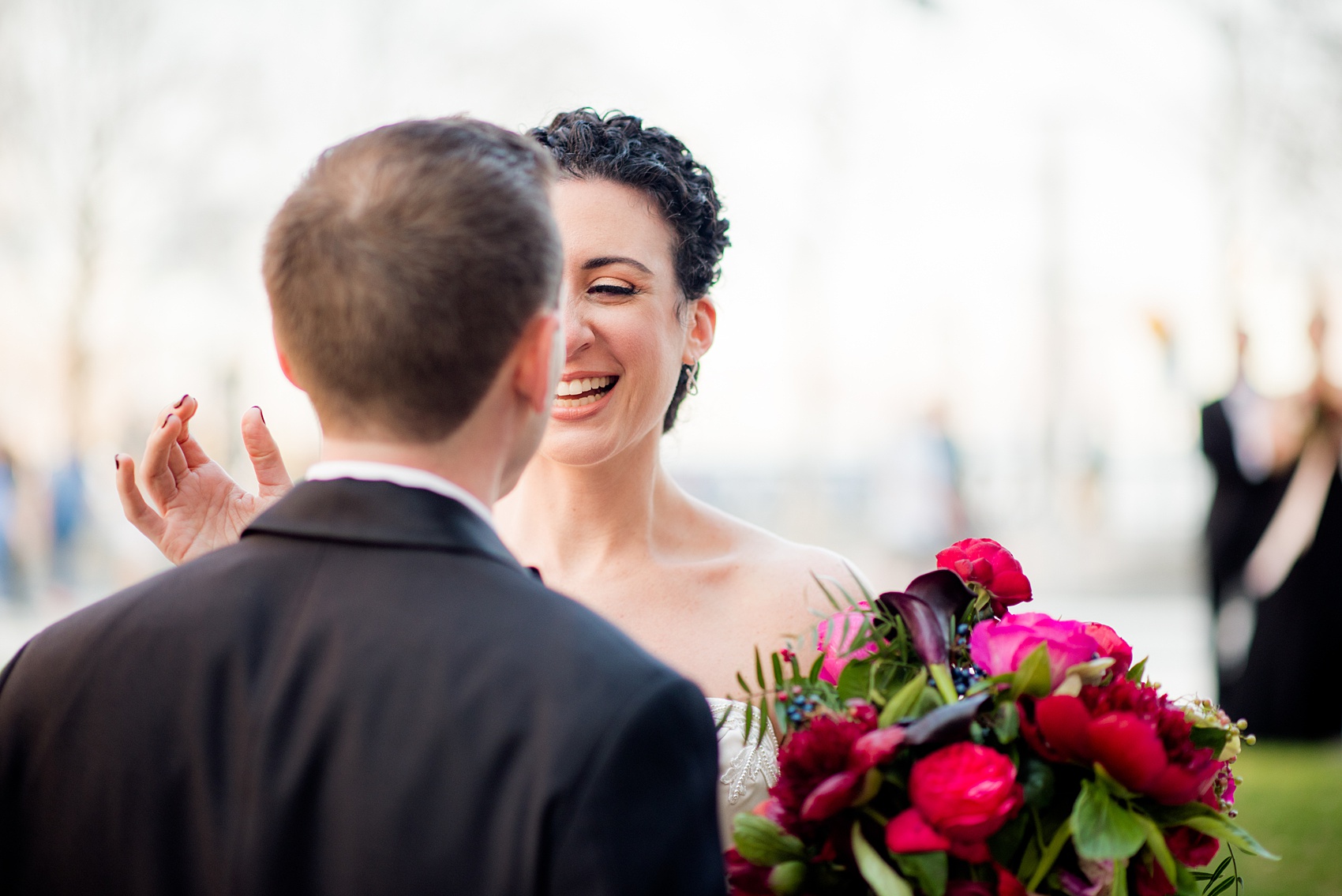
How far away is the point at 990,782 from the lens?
56.6 inches

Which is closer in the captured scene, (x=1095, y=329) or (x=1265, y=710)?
(x=1265, y=710)

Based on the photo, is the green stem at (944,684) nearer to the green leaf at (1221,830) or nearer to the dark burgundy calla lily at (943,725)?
→ the dark burgundy calla lily at (943,725)

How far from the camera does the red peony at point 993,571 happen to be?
6.03ft

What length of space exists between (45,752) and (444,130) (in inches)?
32.3

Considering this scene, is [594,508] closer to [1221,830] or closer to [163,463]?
[163,463]

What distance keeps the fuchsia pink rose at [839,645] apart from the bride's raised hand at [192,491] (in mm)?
961

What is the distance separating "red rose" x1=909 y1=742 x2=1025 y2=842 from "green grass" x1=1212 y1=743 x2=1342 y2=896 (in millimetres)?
3697

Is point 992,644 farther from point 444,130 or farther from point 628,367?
point 628,367

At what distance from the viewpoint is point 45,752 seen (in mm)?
1378

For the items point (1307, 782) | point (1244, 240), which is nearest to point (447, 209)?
point (1307, 782)

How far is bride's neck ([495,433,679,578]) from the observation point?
9.90ft

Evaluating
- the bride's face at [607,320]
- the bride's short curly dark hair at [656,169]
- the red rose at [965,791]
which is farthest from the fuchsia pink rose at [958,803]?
the bride's short curly dark hair at [656,169]

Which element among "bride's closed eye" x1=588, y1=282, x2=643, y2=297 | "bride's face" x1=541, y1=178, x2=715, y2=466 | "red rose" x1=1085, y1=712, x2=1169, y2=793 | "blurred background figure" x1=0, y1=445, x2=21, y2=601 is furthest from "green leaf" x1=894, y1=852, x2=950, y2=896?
"blurred background figure" x1=0, y1=445, x2=21, y2=601

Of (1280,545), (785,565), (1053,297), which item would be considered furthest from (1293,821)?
(1053,297)
